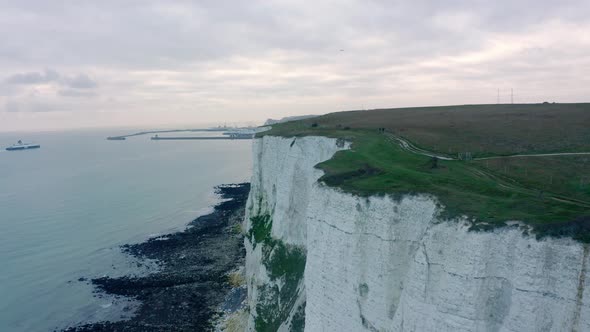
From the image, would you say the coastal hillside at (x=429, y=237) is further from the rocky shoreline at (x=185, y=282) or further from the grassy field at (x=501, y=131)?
the rocky shoreline at (x=185, y=282)

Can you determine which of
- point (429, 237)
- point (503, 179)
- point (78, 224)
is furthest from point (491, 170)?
point (78, 224)

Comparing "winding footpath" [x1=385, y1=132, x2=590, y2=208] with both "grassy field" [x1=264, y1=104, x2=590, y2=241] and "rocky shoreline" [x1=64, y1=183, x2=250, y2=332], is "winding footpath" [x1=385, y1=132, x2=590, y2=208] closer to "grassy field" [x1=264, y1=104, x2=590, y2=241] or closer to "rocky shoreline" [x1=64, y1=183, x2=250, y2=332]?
"grassy field" [x1=264, y1=104, x2=590, y2=241]

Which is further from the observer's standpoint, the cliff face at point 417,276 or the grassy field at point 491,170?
the grassy field at point 491,170

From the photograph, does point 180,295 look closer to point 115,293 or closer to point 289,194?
point 115,293

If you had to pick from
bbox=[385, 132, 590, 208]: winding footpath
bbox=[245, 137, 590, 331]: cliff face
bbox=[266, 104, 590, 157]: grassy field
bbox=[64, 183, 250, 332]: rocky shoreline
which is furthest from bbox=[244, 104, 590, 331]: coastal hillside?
bbox=[64, 183, 250, 332]: rocky shoreline

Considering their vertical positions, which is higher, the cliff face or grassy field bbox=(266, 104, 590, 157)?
grassy field bbox=(266, 104, 590, 157)

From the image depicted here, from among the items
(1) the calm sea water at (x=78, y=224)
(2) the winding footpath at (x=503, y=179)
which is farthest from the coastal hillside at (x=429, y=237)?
(1) the calm sea water at (x=78, y=224)

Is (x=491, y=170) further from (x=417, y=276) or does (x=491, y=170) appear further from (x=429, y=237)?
(x=417, y=276)
